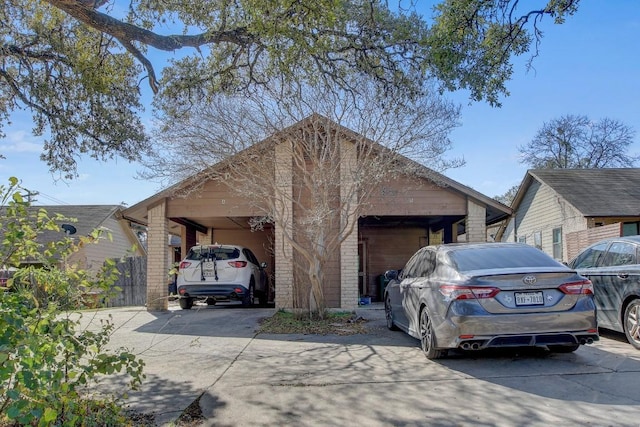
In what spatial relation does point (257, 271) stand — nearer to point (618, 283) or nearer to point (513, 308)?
point (618, 283)

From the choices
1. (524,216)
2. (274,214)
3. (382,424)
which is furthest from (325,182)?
(524,216)

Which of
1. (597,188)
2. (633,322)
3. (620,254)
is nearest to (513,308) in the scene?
(633,322)

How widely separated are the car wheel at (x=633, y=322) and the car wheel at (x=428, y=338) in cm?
283

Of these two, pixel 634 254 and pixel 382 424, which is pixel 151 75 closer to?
pixel 382 424

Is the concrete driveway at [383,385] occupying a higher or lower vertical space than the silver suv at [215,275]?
lower

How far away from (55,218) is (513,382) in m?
4.70

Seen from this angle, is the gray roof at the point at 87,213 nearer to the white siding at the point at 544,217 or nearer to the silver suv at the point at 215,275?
the silver suv at the point at 215,275

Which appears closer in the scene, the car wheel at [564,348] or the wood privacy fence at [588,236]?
the car wheel at [564,348]

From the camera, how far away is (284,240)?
12.2 meters

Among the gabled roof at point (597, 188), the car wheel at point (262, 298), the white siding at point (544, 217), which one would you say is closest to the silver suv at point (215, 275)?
the car wheel at point (262, 298)

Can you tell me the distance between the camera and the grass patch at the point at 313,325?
9.05 metres

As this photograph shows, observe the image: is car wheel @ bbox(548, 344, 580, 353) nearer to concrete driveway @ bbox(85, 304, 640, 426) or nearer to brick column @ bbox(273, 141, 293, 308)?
concrete driveway @ bbox(85, 304, 640, 426)

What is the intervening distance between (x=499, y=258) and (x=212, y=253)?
8209 mm

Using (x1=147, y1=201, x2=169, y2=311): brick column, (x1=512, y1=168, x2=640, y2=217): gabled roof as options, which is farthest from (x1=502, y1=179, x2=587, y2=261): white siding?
(x1=147, y1=201, x2=169, y2=311): brick column
